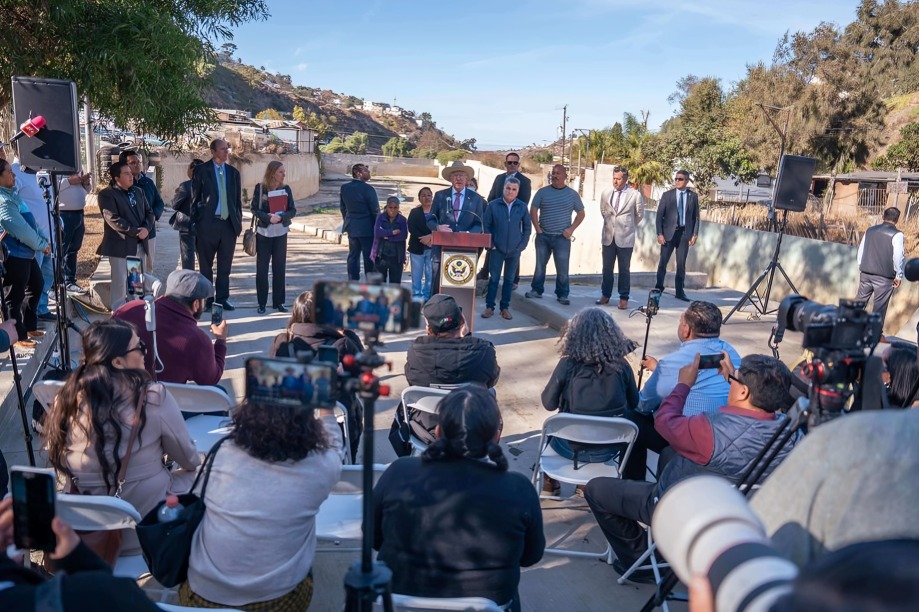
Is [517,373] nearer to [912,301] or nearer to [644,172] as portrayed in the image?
[912,301]

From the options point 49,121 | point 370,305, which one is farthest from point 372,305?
point 49,121

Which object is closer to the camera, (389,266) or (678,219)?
(389,266)

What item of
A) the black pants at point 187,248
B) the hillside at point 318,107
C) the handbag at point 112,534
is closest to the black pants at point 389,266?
the black pants at point 187,248

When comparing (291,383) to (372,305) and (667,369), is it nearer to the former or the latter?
(372,305)

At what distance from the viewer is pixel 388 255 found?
8.88m

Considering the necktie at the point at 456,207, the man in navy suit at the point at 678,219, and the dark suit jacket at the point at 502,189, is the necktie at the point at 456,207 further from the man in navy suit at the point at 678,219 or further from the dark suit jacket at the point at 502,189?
the man in navy suit at the point at 678,219

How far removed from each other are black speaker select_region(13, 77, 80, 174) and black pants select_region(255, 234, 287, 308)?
2.63 m

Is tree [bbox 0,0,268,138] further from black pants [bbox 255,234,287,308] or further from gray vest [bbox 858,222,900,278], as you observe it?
gray vest [bbox 858,222,900,278]

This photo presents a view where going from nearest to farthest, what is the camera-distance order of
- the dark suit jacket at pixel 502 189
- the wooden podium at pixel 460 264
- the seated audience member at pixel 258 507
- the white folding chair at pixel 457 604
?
1. the white folding chair at pixel 457 604
2. the seated audience member at pixel 258 507
3. the wooden podium at pixel 460 264
4. the dark suit jacket at pixel 502 189

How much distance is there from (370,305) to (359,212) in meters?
7.24

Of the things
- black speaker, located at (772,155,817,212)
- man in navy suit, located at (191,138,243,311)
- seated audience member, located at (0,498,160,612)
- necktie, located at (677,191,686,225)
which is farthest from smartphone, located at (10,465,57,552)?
black speaker, located at (772,155,817,212)

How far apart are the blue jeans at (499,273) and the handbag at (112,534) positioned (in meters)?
5.94

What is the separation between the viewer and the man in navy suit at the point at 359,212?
8953 millimetres

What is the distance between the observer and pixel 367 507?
201 cm
